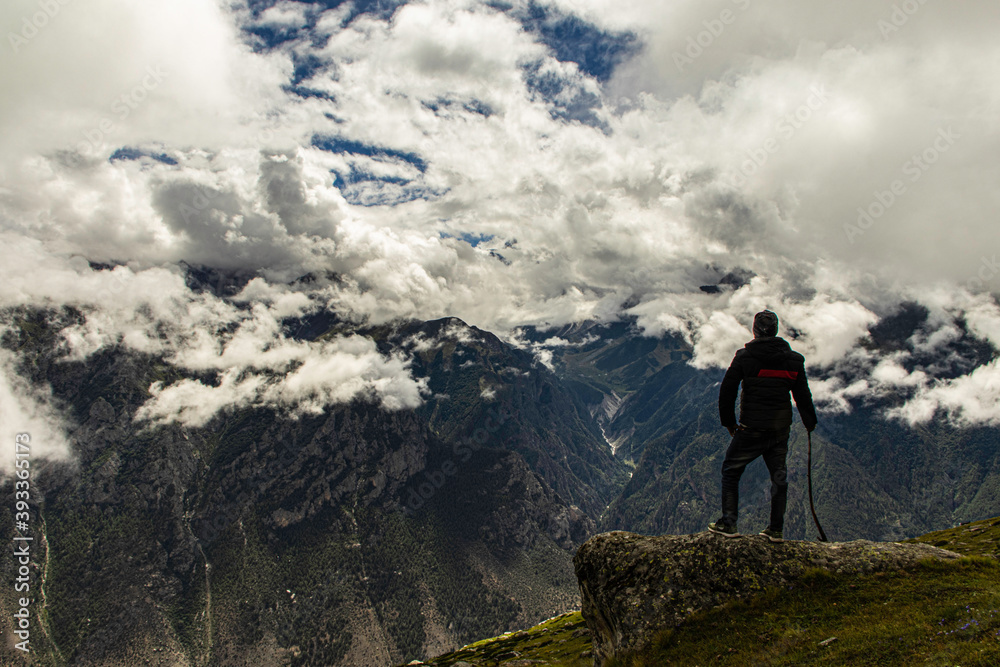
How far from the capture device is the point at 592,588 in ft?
68.2

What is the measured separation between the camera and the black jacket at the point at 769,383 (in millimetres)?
17484

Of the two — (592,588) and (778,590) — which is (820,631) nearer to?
(778,590)

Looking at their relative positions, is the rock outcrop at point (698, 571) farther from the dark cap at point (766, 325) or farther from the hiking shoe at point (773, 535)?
the dark cap at point (766, 325)

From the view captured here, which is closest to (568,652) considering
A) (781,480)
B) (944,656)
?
(781,480)

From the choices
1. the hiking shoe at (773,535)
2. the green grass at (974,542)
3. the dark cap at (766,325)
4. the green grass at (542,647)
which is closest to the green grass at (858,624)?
the hiking shoe at (773,535)

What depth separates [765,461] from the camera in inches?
742

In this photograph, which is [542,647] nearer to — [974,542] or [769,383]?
[974,542]

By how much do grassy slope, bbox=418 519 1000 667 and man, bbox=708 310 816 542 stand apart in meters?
2.74

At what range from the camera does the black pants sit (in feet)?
60.4

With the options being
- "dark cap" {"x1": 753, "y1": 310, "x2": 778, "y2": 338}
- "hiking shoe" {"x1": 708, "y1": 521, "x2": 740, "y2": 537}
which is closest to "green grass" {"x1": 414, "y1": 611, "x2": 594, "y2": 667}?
"hiking shoe" {"x1": 708, "y1": 521, "x2": 740, "y2": 537}

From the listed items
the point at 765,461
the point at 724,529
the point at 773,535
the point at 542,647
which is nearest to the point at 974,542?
the point at 773,535

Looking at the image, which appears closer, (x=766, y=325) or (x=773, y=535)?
(x=766, y=325)

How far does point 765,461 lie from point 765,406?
2597 millimetres

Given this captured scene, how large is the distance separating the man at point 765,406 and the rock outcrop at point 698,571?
952 millimetres
